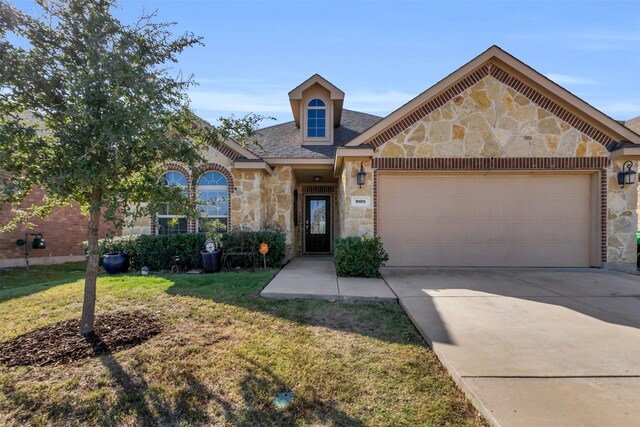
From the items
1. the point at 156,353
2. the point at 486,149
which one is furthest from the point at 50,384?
the point at 486,149

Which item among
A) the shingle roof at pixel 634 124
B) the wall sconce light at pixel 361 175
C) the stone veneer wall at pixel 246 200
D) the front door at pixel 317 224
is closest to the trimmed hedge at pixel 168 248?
the stone veneer wall at pixel 246 200

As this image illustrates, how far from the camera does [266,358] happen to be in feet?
11.5

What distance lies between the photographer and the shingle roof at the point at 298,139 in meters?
10.8

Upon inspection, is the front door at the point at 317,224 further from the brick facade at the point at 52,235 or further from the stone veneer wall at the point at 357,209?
the brick facade at the point at 52,235

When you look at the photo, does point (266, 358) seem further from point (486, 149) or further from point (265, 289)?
point (486, 149)

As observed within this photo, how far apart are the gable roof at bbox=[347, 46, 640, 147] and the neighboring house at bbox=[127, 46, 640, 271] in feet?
0.08

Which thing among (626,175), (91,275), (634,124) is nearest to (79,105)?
(91,275)

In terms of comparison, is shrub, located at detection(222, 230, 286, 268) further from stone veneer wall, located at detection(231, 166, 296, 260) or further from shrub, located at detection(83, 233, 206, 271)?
stone veneer wall, located at detection(231, 166, 296, 260)

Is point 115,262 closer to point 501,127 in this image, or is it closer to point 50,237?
point 50,237

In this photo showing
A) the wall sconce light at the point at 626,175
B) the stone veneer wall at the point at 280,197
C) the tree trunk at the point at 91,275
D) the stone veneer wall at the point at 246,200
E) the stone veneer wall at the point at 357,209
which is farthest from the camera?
the stone veneer wall at the point at 280,197

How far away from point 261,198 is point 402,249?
4.56 metres

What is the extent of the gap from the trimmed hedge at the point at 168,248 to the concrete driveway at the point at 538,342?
12.3 ft

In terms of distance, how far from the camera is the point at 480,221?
8758 millimetres

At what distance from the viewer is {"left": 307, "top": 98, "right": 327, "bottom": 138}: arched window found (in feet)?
37.7
